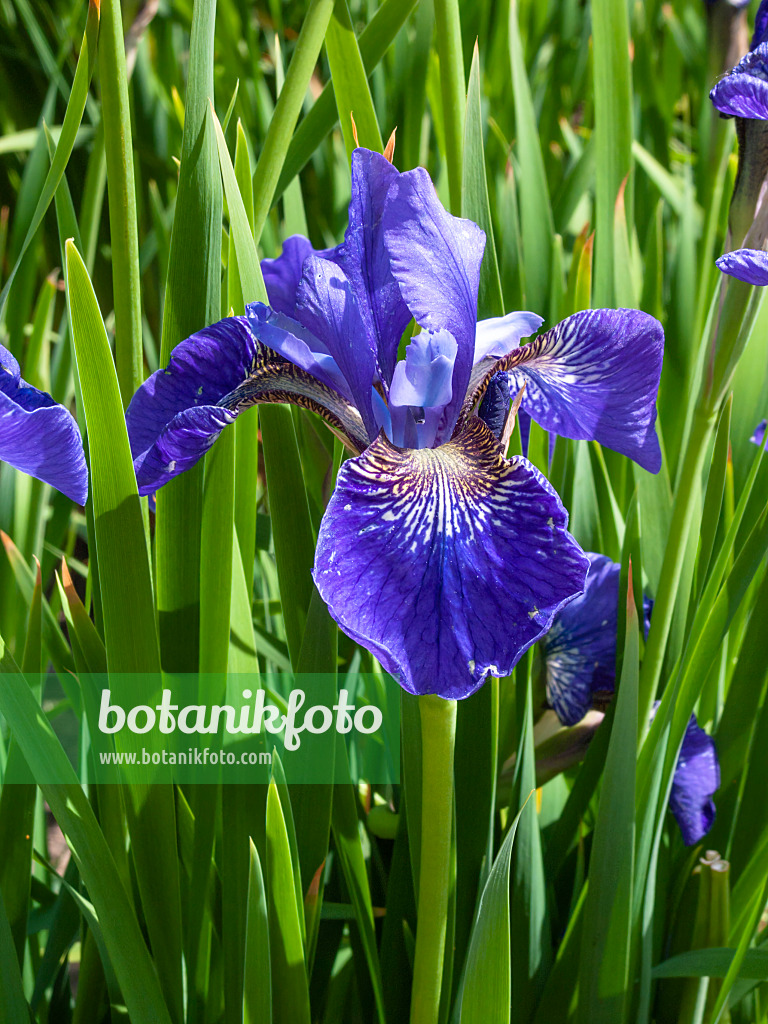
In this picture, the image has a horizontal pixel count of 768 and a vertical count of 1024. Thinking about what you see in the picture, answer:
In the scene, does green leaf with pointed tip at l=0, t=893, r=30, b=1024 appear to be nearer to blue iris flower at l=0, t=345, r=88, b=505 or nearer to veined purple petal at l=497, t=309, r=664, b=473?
blue iris flower at l=0, t=345, r=88, b=505

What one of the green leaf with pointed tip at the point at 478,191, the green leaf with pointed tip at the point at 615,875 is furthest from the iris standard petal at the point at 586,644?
the green leaf with pointed tip at the point at 478,191

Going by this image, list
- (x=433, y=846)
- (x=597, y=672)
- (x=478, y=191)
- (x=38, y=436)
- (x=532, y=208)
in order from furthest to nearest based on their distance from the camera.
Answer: (x=532, y=208), (x=597, y=672), (x=478, y=191), (x=433, y=846), (x=38, y=436)

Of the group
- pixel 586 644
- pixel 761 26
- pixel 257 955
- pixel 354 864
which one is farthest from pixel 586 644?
pixel 761 26

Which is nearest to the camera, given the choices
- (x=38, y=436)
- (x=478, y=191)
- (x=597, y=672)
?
(x=38, y=436)

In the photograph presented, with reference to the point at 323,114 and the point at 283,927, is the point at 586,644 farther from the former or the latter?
the point at 323,114

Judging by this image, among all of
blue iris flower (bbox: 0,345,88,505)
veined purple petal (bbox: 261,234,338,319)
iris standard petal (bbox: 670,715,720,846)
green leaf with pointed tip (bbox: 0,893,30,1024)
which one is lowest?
green leaf with pointed tip (bbox: 0,893,30,1024)

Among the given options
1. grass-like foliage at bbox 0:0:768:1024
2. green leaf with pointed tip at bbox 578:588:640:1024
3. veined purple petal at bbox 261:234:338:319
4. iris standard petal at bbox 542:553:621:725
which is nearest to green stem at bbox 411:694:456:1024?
grass-like foliage at bbox 0:0:768:1024
